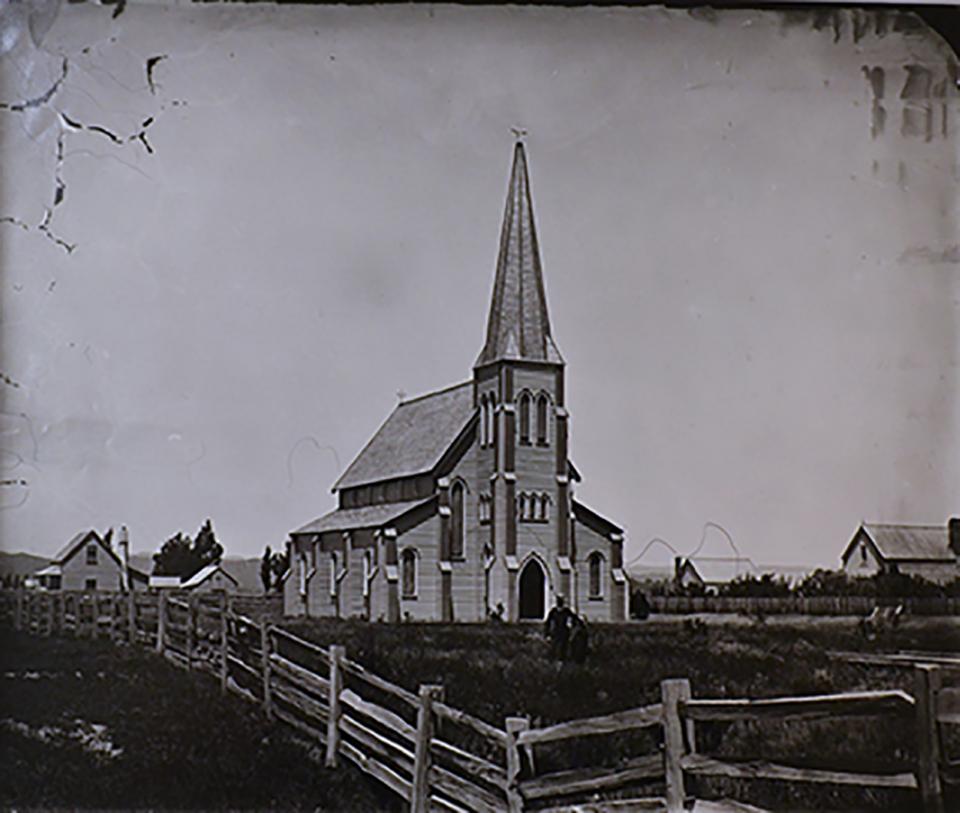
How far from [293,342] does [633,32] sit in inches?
58.7

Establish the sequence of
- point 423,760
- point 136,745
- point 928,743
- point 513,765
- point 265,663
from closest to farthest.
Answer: point 928,743, point 513,765, point 423,760, point 136,745, point 265,663

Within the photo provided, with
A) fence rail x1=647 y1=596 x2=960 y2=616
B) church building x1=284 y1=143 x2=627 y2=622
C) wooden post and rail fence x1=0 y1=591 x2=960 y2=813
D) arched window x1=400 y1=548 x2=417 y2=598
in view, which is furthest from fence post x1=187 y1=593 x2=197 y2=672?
fence rail x1=647 y1=596 x2=960 y2=616

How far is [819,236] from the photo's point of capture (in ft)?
15.5

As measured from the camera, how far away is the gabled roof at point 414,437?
14.9ft

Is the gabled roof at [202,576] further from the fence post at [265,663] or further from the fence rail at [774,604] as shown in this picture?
the fence rail at [774,604]

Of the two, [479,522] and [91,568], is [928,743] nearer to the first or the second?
[479,522]

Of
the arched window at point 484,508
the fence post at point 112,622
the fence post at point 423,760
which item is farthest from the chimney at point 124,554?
the arched window at point 484,508

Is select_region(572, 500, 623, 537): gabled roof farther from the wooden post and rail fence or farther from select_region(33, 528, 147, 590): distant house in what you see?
select_region(33, 528, 147, 590): distant house

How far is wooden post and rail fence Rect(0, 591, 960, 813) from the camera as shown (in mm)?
4176

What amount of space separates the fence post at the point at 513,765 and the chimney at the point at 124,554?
1.28 meters

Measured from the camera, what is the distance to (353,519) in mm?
4590

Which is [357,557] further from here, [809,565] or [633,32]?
[633,32]

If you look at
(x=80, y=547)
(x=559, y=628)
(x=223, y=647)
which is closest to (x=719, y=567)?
(x=559, y=628)

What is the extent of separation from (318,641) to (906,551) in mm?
1893
